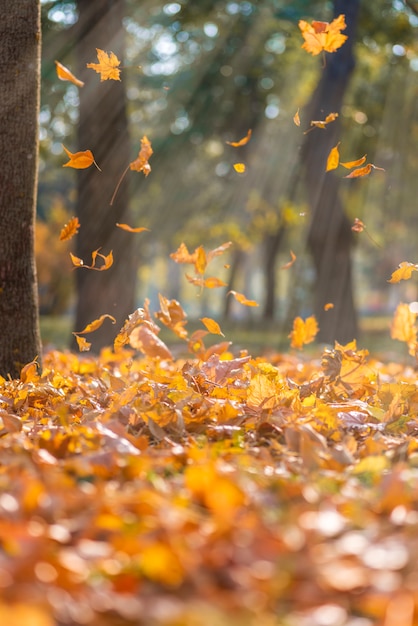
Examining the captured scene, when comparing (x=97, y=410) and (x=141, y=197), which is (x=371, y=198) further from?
(x=97, y=410)

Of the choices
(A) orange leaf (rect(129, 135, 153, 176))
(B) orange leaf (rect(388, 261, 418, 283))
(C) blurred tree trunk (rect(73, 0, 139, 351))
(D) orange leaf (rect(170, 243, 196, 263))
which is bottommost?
(C) blurred tree trunk (rect(73, 0, 139, 351))

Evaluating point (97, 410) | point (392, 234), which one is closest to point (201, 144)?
point (392, 234)

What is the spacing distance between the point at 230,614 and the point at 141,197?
20913 mm

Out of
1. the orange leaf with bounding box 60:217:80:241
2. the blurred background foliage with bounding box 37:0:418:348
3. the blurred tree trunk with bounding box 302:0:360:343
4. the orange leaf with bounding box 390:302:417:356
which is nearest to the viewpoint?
the orange leaf with bounding box 60:217:80:241

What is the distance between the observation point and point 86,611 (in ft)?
4.67

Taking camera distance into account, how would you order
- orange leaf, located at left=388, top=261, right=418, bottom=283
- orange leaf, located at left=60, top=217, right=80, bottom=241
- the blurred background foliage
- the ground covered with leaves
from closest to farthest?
1. the ground covered with leaves
2. orange leaf, located at left=388, top=261, right=418, bottom=283
3. orange leaf, located at left=60, top=217, right=80, bottom=241
4. the blurred background foliage

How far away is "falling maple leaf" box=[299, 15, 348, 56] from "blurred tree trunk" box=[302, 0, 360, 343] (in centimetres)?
785

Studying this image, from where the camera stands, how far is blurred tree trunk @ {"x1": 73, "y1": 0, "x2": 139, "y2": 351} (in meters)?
7.15

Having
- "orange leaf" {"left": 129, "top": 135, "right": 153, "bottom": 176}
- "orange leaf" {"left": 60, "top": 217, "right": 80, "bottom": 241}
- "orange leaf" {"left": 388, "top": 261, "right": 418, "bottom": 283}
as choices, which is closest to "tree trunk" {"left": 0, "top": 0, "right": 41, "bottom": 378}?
"orange leaf" {"left": 60, "top": 217, "right": 80, "bottom": 241}

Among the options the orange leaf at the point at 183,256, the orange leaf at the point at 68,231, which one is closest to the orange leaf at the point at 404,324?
the orange leaf at the point at 183,256

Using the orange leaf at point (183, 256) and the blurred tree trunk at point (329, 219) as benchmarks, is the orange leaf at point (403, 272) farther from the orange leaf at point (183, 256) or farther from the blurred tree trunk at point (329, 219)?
the blurred tree trunk at point (329, 219)

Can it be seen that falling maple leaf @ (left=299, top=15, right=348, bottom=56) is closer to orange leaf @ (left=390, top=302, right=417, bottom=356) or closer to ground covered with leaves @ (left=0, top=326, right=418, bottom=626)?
orange leaf @ (left=390, top=302, right=417, bottom=356)

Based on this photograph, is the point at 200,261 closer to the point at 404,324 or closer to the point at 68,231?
the point at 68,231

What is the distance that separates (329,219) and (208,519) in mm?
11495
